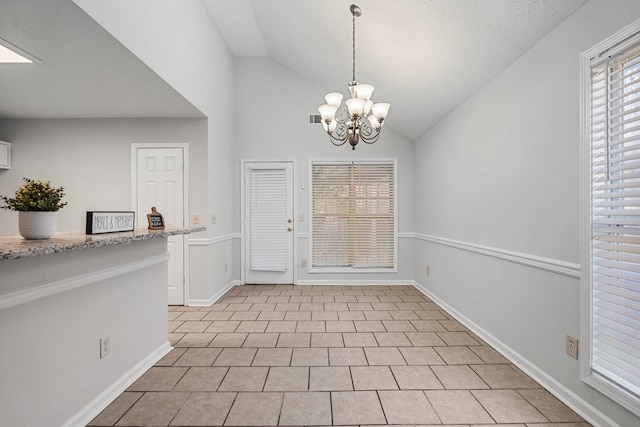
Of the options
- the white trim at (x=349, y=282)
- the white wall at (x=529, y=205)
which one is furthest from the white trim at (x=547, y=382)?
the white trim at (x=349, y=282)

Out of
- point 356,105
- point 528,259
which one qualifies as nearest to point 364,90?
point 356,105

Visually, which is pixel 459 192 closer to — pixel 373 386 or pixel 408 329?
pixel 408 329

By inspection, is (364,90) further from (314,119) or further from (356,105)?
(314,119)

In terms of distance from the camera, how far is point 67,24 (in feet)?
6.38

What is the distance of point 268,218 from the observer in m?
5.25

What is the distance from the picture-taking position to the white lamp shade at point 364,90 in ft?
8.71

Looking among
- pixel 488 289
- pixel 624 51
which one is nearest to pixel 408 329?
pixel 488 289

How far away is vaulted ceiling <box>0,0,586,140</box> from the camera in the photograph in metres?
2.08

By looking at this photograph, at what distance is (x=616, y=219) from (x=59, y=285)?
A: 116 inches

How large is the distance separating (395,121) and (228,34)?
276 centimetres

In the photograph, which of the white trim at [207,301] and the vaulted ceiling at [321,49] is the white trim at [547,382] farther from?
the white trim at [207,301]

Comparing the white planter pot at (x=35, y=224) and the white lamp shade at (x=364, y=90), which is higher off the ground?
the white lamp shade at (x=364, y=90)

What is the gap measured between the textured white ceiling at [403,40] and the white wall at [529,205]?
0.56 feet

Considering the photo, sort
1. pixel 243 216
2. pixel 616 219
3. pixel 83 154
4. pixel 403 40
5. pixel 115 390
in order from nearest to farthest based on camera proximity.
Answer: pixel 616 219
pixel 115 390
pixel 403 40
pixel 83 154
pixel 243 216
